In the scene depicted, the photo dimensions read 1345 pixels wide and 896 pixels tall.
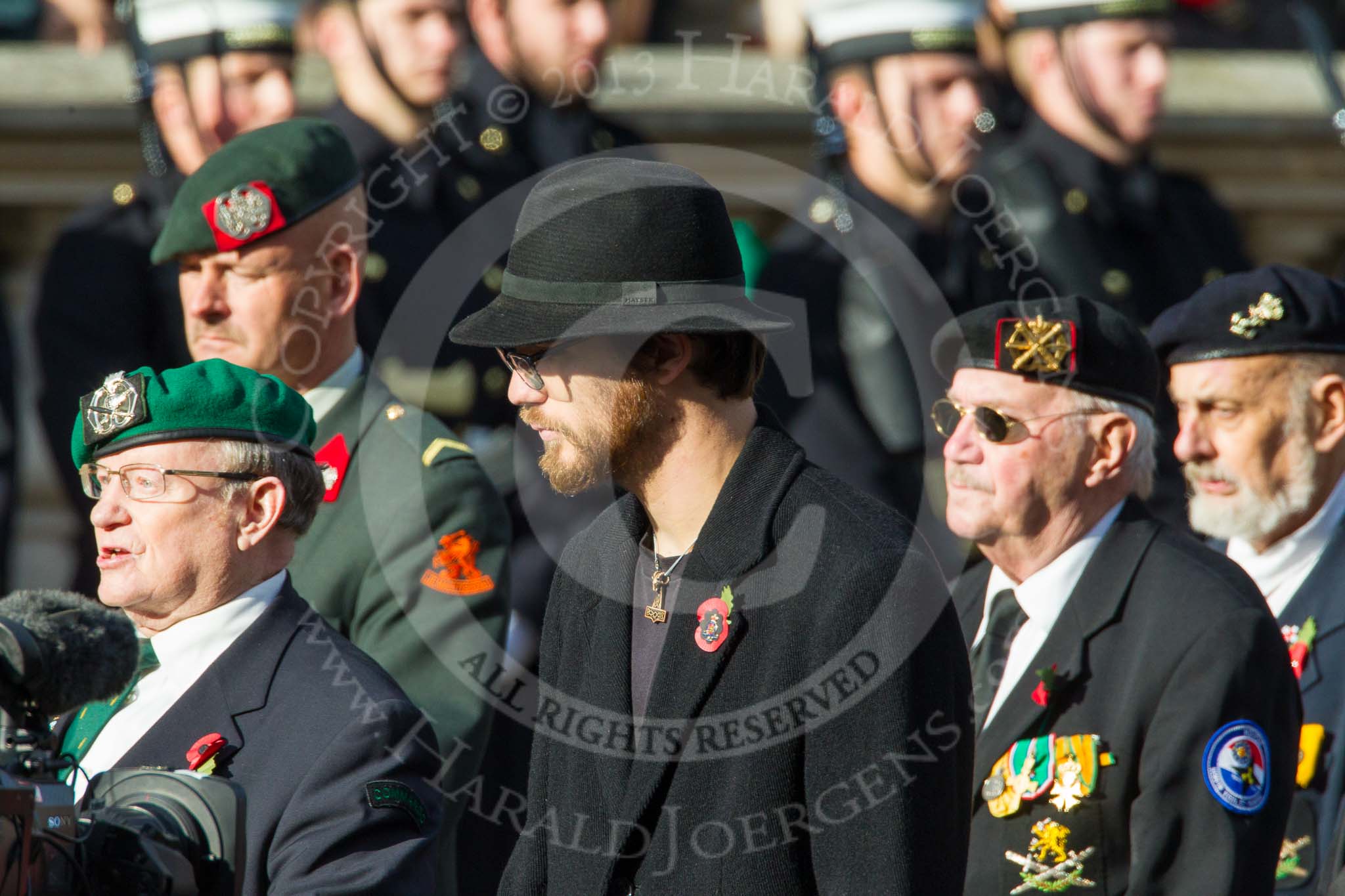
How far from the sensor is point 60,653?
3.11 meters

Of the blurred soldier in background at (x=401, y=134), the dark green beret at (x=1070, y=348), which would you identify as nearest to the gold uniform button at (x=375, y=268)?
the blurred soldier in background at (x=401, y=134)

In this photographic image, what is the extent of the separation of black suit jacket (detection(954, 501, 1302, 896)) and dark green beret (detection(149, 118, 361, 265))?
205cm

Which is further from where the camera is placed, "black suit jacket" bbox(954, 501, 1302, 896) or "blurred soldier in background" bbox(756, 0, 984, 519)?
"blurred soldier in background" bbox(756, 0, 984, 519)

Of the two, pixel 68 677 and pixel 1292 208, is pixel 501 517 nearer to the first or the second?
pixel 68 677

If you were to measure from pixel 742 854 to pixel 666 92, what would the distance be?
5999mm

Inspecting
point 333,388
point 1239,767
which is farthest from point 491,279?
point 1239,767

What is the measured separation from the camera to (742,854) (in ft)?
10.2

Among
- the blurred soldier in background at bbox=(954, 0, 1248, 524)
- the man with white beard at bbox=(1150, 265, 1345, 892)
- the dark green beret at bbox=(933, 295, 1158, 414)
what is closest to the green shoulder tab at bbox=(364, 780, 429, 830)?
the dark green beret at bbox=(933, 295, 1158, 414)

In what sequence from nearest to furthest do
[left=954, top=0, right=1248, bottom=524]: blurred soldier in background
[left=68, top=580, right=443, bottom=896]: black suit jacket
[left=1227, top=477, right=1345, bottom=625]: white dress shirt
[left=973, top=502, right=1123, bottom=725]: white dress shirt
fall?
1. [left=68, top=580, right=443, bottom=896]: black suit jacket
2. [left=973, top=502, right=1123, bottom=725]: white dress shirt
3. [left=1227, top=477, right=1345, bottom=625]: white dress shirt
4. [left=954, top=0, right=1248, bottom=524]: blurred soldier in background

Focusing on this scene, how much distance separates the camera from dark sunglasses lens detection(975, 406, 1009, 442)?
4.58 m

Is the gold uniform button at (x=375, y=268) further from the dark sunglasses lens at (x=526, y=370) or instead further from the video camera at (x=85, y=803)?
the video camera at (x=85, y=803)

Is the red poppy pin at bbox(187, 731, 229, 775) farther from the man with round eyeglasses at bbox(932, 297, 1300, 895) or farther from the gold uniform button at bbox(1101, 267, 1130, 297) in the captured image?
the gold uniform button at bbox(1101, 267, 1130, 297)

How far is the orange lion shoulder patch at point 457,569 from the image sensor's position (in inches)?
180

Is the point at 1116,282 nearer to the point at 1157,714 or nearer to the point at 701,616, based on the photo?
the point at 1157,714
